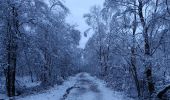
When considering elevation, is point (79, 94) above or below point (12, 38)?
A: below

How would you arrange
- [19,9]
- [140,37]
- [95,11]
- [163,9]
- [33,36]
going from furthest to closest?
[95,11] → [33,36] → [19,9] → [140,37] → [163,9]

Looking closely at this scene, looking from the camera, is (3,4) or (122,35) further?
(122,35)

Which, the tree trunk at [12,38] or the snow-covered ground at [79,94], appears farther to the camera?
the tree trunk at [12,38]

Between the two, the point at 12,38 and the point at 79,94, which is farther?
the point at 79,94

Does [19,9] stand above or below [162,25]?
above

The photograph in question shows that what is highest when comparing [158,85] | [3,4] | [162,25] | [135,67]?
[3,4]

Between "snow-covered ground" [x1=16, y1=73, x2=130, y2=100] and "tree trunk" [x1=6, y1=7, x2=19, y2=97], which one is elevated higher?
"tree trunk" [x1=6, y1=7, x2=19, y2=97]

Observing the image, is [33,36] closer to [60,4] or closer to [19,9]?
[19,9]

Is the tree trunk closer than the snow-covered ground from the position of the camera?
No

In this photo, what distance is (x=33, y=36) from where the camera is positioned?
23938 millimetres

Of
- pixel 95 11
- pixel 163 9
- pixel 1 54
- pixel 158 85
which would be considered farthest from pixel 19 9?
pixel 95 11

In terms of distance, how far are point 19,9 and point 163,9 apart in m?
11.4

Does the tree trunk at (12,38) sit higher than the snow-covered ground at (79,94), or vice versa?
the tree trunk at (12,38)

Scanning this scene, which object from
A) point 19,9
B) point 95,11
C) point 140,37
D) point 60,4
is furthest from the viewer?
point 95,11
